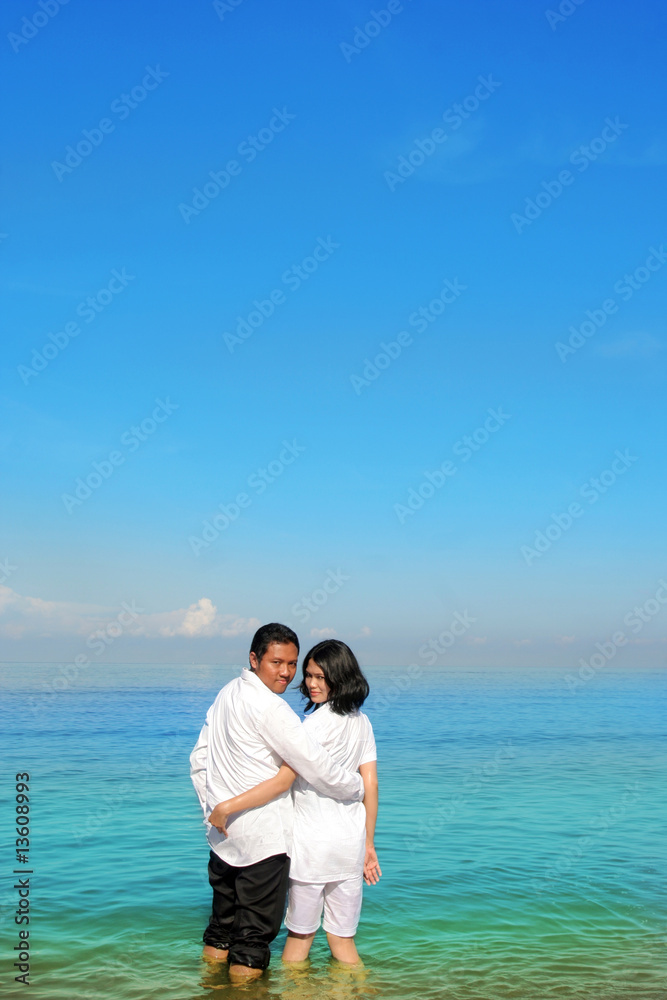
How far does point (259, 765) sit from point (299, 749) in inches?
11.2

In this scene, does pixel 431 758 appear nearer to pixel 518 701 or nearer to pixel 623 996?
pixel 623 996

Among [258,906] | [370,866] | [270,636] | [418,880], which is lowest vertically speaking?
[258,906]

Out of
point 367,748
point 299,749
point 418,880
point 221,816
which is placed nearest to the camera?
point 299,749

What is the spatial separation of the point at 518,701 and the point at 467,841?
1117 inches

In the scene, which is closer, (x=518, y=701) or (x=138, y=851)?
(x=138, y=851)

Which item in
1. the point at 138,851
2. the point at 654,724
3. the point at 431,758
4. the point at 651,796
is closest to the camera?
the point at 138,851

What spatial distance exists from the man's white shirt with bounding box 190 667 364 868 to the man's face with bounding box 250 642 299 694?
0.06 m

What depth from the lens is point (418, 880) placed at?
280 inches

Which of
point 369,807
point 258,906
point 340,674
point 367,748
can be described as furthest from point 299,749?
point 258,906

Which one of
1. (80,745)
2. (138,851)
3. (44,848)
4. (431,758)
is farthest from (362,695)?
(80,745)

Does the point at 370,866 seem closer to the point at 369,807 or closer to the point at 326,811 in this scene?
the point at 369,807

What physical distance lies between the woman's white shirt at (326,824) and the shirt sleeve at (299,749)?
133mm

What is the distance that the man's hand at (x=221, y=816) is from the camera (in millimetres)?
3934

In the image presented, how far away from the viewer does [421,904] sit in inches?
253
